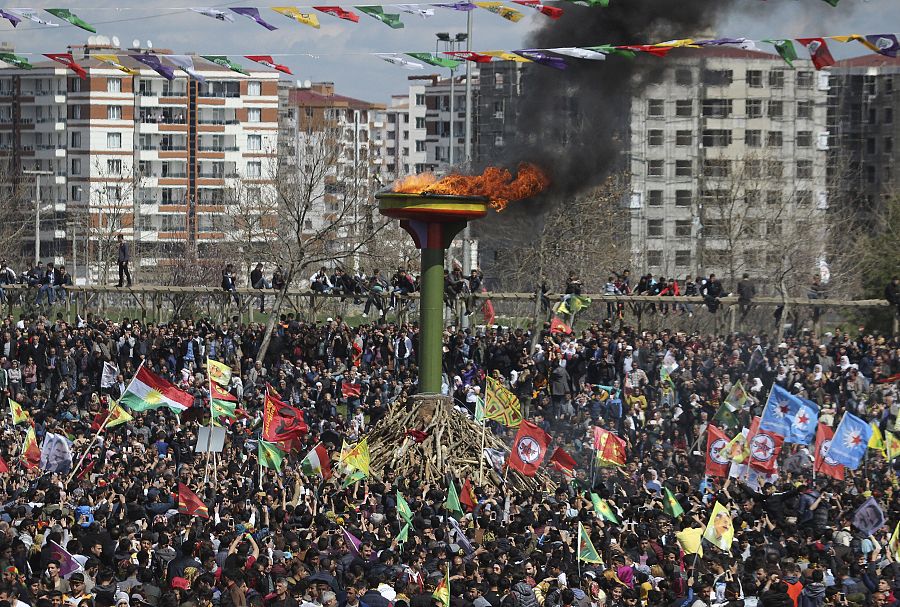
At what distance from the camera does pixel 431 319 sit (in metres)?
27.4

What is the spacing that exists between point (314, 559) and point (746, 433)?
31.3 feet

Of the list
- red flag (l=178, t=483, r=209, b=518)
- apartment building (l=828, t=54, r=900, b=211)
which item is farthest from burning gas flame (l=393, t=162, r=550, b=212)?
apartment building (l=828, t=54, r=900, b=211)

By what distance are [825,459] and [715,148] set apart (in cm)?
4937

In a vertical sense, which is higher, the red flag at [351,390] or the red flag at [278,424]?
the red flag at [278,424]

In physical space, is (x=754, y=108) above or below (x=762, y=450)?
above

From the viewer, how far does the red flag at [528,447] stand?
2411 centimetres

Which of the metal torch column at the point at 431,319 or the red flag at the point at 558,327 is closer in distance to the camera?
the metal torch column at the point at 431,319

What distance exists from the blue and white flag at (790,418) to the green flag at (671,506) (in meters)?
3.46

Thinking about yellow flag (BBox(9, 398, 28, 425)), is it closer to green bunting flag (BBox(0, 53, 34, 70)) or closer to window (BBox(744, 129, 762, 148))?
green bunting flag (BBox(0, 53, 34, 70))

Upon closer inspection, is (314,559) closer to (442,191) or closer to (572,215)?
(442,191)

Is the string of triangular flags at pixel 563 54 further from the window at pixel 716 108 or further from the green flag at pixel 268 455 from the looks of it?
the window at pixel 716 108

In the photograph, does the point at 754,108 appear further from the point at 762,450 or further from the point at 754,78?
the point at 762,450

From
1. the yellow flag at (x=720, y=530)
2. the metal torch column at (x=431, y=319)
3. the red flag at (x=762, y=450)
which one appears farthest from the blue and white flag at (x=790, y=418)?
the yellow flag at (x=720, y=530)

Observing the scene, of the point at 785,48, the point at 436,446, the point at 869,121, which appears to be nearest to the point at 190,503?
the point at 436,446
